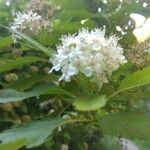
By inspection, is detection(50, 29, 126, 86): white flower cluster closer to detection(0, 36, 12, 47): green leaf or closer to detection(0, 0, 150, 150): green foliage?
detection(0, 0, 150, 150): green foliage

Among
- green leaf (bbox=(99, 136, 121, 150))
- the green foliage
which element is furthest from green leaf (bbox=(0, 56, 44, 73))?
green leaf (bbox=(99, 136, 121, 150))

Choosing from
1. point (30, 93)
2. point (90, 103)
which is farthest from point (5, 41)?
point (90, 103)

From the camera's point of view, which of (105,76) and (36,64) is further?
(36,64)

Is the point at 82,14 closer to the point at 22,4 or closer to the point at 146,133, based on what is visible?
the point at 22,4

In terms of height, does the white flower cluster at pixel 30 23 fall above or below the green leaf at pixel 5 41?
above

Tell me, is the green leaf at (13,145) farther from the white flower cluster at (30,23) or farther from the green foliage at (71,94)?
the white flower cluster at (30,23)

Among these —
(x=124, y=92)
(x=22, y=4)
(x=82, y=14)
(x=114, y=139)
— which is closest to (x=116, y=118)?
(x=124, y=92)

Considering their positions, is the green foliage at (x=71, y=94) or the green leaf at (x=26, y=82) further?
the green leaf at (x=26, y=82)

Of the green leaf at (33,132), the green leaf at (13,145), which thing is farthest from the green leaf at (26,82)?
the green leaf at (13,145)
